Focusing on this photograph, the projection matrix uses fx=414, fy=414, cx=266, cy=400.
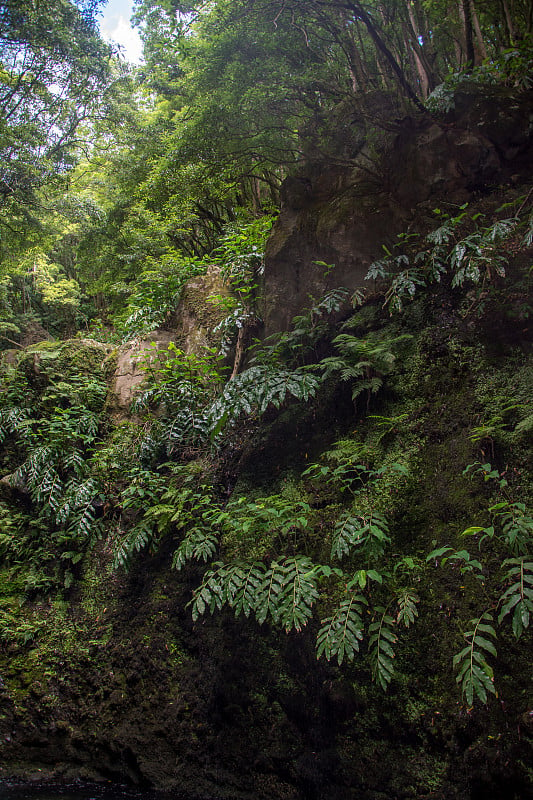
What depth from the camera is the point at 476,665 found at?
2014 millimetres

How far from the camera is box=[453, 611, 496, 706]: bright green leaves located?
6.30ft

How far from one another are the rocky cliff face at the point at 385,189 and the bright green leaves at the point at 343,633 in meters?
3.16

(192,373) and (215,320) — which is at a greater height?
(215,320)

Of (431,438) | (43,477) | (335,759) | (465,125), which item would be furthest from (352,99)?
(335,759)

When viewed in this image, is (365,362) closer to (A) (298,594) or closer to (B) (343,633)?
(A) (298,594)

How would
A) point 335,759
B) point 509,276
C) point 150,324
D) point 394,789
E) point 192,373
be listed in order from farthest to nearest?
point 150,324, point 192,373, point 509,276, point 335,759, point 394,789

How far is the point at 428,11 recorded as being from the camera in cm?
536

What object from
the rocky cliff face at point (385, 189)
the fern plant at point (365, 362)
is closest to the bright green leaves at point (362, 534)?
the fern plant at point (365, 362)

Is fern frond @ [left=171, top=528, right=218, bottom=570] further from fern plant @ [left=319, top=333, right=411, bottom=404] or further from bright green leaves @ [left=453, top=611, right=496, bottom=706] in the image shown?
bright green leaves @ [left=453, top=611, right=496, bottom=706]

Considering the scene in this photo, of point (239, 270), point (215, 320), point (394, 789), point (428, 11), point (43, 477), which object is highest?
point (428, 11)

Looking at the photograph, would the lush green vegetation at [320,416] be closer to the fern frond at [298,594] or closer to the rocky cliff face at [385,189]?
the fern frond at [298,594]

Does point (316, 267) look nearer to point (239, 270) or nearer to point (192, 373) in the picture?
point (239, 270)

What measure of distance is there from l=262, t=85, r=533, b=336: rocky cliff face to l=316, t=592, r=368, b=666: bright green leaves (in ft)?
10.4

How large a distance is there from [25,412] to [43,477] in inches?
57.6
